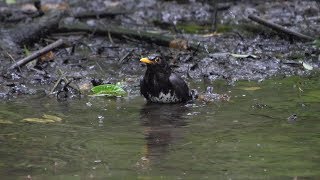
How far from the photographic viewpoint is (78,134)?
5.99 m

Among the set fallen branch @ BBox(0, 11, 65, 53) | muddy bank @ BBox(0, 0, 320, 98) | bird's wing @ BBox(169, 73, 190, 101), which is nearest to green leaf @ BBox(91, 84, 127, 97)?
muddy bank @ BBox(0, 0, 320, 98)

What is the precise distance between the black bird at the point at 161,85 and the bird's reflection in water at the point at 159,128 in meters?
0.09

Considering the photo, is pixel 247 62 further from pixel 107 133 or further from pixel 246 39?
pixel 107 133

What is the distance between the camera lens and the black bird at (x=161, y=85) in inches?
302

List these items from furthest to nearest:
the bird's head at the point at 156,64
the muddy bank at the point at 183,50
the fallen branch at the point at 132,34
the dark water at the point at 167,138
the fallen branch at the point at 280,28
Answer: the fallen branch at the point at 280,28
the fallen branch at the point at 132,34
the muddy bank at the point at 183,50
the bird's head at the point at 156,64
the dark water at the point at 167,138

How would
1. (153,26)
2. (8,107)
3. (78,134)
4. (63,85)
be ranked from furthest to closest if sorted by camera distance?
(153,26)
(63,85)
(8,107)
(78,134)

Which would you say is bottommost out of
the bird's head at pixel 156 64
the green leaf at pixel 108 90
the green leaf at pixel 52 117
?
the green leaf at pixel 108 90

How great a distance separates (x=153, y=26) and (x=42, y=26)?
88.8 inches

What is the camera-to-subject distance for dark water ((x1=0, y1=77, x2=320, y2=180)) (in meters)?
4.79

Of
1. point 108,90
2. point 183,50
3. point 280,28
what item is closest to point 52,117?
point 108,90

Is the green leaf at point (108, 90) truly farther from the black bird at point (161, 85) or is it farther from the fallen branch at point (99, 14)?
the fallen branch at point (99, 14)

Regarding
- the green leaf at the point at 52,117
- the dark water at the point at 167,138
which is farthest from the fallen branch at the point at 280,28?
the green leaf at the point at 52,117

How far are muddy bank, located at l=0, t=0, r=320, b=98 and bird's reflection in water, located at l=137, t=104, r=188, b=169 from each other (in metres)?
1.01

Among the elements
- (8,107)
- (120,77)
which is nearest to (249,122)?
(8,107)
